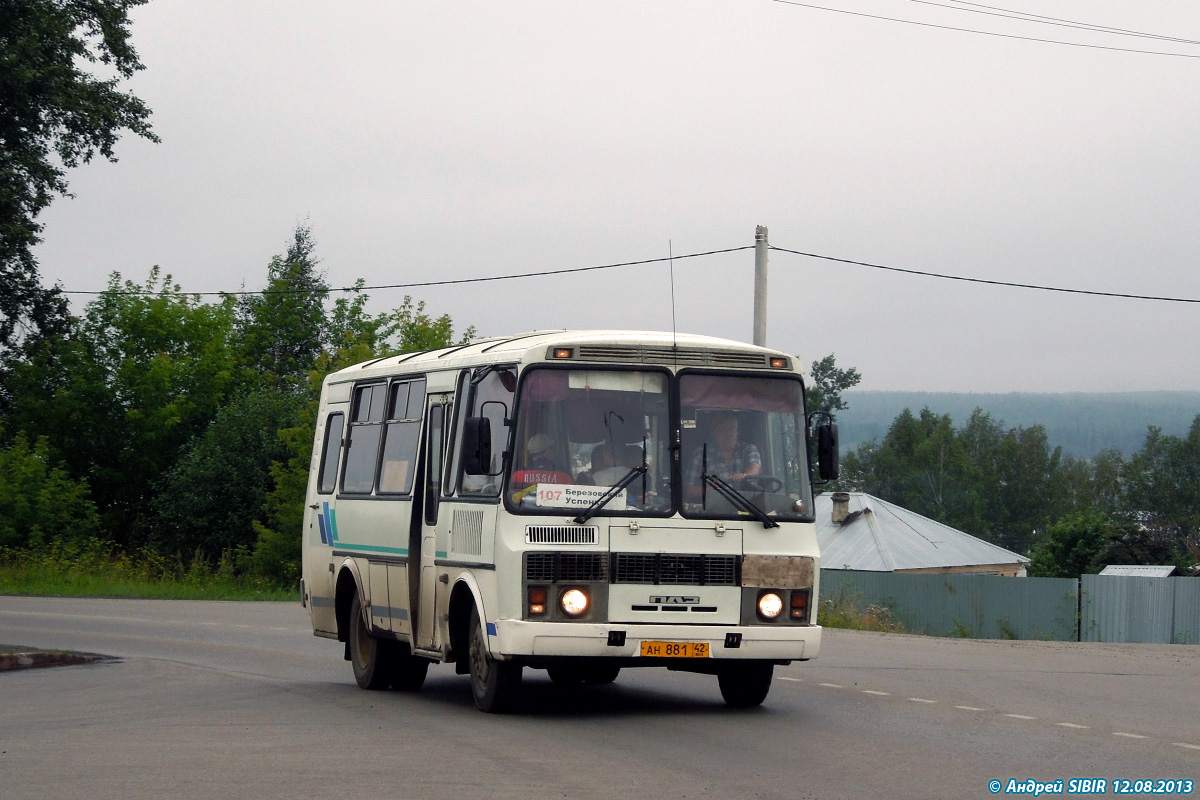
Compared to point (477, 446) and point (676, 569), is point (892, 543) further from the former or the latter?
point (477, 446)

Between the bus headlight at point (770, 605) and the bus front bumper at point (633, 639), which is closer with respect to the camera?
the bus front bumper at point (633, 639)

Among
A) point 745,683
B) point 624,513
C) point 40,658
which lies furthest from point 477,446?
point 40,658

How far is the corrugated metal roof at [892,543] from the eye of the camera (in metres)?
76.1

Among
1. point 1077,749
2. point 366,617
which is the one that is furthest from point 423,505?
point 1077,749

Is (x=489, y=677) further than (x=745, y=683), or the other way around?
(x=745, y=683)

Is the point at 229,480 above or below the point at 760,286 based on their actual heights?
below

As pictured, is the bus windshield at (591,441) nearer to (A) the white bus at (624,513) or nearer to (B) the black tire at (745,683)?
(A) the white bus at (624,513)

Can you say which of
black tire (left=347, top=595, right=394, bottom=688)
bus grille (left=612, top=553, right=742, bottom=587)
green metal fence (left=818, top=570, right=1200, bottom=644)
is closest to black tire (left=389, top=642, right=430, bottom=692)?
black tire (left=347, top=595, right=394, bottom=688)

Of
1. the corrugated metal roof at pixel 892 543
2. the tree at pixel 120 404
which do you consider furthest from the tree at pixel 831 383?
the tree at pixel 120 404

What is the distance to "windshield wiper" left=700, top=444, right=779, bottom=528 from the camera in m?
11.5

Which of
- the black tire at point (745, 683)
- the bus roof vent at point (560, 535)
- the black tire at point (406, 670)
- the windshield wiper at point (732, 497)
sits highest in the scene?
the windshield wiper at point (732, 497)

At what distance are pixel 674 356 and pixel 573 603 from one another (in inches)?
82.2

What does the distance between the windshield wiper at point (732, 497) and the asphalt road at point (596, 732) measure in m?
1.51

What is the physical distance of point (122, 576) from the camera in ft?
128
